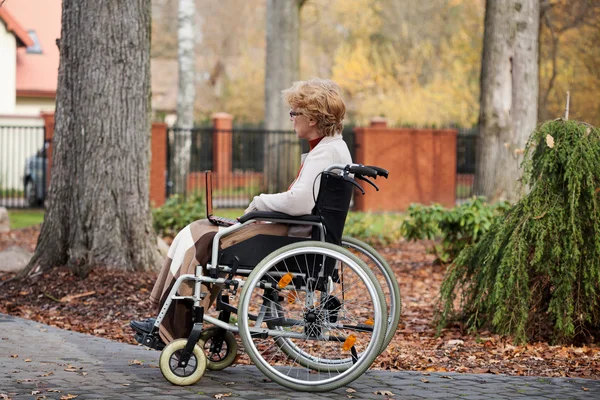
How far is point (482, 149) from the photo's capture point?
14805 mm

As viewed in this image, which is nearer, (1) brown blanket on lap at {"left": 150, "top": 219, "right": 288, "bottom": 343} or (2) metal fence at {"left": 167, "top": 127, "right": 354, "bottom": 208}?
(1) brown blanket on lap at {"left": 150, "top": 219, "right": 288, "bottom": 343}

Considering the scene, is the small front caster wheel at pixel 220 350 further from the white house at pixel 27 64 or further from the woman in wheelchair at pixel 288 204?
the white house at pixel 27 64

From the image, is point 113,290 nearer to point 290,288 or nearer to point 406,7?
point 290,288

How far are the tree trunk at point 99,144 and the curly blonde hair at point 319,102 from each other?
379 cm

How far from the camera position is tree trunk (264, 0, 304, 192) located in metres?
23.4

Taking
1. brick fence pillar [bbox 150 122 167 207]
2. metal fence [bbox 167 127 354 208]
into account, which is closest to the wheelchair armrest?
metal fence [bbox 167 127 354 208]

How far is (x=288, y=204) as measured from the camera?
16.9 ft

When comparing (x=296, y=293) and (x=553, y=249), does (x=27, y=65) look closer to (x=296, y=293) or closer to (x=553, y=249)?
(x=553, y=249)

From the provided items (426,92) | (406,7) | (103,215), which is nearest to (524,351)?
(103,215)

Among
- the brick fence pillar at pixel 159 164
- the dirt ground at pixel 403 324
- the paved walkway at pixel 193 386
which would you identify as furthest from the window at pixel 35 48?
the paved walkway at pixel 193 386

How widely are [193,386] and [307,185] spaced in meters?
1.11

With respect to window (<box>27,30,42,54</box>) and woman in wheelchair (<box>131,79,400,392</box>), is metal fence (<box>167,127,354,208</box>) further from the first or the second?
window (<box>27,30,42,54</box>)

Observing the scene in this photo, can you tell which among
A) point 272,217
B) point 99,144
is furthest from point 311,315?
point 99,144

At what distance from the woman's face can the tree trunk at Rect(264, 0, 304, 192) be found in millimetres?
17733
